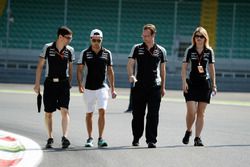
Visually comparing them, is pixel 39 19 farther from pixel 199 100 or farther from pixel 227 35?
pixel 199 100

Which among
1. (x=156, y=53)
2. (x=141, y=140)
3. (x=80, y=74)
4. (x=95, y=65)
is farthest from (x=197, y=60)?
(x=80, y=74)

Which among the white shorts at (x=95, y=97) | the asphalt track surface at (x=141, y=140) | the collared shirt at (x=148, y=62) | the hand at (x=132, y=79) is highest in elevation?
the collared shirt at (x=148, y=62)

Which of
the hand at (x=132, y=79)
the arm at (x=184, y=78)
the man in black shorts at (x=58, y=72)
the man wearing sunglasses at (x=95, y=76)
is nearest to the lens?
the man in black shorts at (x=58, y=72)

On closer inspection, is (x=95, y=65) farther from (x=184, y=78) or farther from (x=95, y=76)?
(x=184, y=78)

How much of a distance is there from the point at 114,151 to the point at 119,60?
2629 cm

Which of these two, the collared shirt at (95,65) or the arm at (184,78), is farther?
the arm at (184,78)

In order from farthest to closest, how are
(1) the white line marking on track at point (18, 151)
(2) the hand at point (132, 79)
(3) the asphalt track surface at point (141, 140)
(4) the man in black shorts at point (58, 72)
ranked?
(2) the hand at point (132, 79) → (4) the man in black shorts at point (58, 72) → (3) the asphalt track surface at point (141, 140) → (1) the white line marking on track at point (18, 151)

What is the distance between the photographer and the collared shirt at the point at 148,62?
10312 mm

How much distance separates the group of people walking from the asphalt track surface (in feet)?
1.24

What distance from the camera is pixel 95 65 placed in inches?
398

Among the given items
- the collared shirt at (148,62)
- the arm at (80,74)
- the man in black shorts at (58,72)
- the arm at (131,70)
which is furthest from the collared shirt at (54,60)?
the collared shirt at (148,62)

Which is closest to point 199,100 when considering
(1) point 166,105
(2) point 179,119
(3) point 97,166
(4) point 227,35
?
(3) point 97,166

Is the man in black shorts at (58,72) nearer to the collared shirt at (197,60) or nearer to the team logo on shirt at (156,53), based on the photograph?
the team logo on shirt at (156,53)

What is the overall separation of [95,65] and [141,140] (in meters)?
1.82
